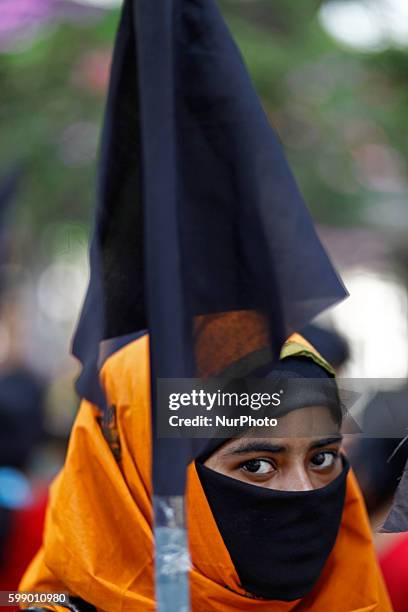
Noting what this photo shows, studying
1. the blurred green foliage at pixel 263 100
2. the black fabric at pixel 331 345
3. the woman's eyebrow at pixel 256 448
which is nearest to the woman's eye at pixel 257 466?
the woman's eyebrow at pixel 256 448

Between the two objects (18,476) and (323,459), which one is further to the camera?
(18,476)

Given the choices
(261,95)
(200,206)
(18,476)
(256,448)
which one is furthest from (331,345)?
(261,95)

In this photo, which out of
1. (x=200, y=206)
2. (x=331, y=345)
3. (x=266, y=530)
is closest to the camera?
(x=200, y=206)

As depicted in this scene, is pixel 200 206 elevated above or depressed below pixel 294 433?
above

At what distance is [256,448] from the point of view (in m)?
2.13

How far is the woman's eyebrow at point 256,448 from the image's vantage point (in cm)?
212

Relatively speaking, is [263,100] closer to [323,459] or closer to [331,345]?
[331,345]

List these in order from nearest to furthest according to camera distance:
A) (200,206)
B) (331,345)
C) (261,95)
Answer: (200,206) → (331,345) → (261,95)

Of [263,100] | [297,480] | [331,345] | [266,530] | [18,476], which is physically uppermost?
[263,100]

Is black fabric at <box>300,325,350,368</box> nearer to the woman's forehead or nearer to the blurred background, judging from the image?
the woman's forehead

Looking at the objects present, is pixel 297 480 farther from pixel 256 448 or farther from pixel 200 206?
pixel 200 206

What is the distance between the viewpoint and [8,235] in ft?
18.0

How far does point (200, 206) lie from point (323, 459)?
0.73 meters

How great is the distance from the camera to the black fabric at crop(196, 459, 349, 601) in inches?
83.2
